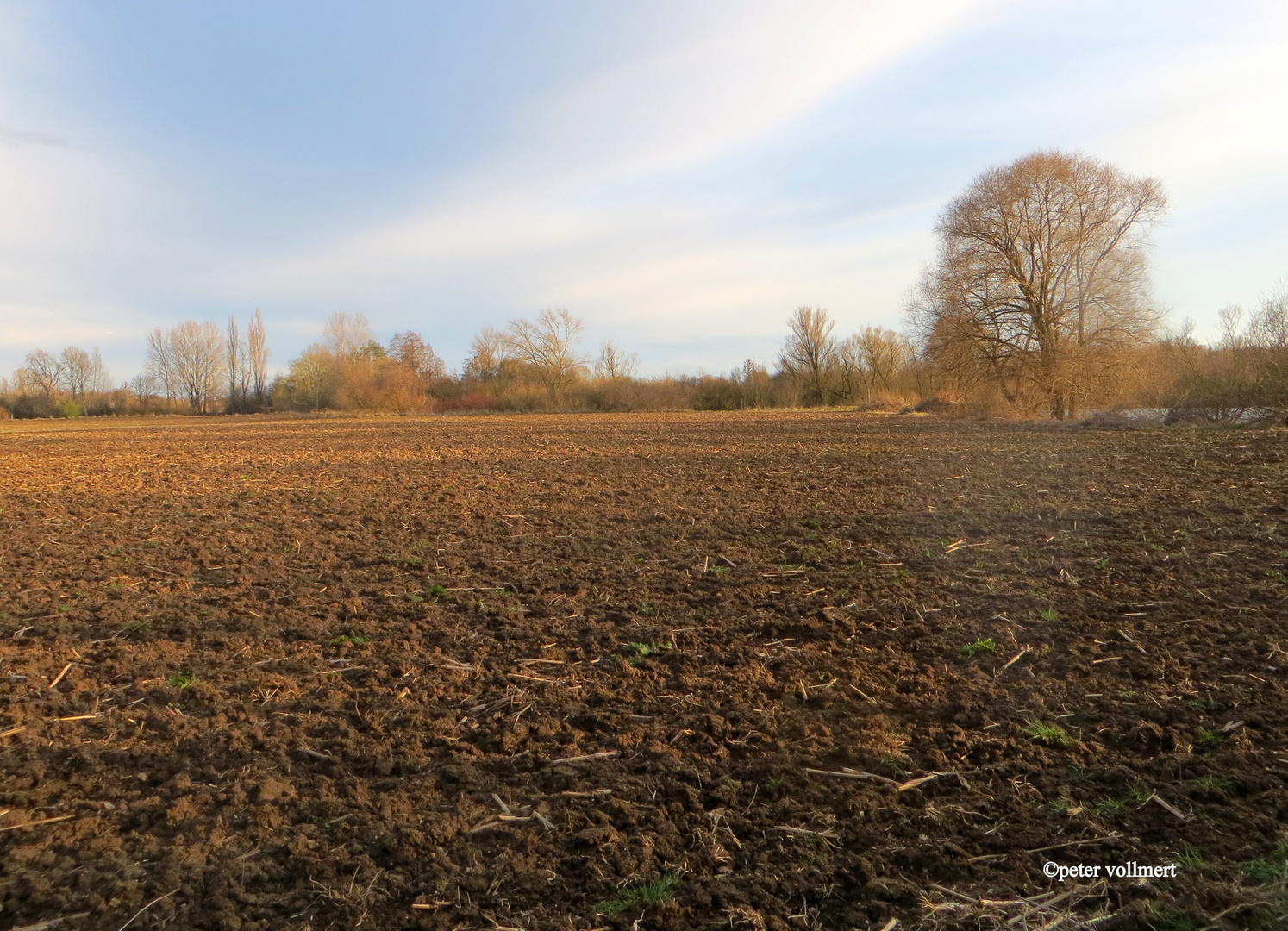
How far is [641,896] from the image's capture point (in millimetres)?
2781

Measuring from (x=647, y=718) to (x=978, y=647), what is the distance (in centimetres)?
243

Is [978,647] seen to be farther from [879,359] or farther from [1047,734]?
[879,359]

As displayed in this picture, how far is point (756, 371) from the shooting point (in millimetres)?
64750

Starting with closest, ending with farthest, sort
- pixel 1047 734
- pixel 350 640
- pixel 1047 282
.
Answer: pixel 1047 734
pixel 350 640
pixel 1047 282

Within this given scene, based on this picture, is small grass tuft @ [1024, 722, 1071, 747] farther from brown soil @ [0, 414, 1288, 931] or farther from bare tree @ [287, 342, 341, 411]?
bare tree @ [287, 342, 341, 411]

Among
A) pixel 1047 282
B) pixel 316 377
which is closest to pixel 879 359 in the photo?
pixel 1047 282

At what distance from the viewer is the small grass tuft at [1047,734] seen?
3.76 metres

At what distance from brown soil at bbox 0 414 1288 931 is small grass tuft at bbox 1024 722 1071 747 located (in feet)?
0.15

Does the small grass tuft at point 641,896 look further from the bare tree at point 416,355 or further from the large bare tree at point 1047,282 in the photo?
the bare tree at point 416,355

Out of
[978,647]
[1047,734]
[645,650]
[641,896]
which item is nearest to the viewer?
[641,896]

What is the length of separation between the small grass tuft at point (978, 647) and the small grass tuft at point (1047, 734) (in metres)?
1.03

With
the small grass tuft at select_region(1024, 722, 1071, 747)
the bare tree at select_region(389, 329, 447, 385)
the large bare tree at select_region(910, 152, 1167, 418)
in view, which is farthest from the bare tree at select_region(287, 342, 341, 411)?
the small grass tuft at select_region(1024, 722, 1071, 747)

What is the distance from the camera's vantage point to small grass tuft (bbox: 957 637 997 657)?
497 cm

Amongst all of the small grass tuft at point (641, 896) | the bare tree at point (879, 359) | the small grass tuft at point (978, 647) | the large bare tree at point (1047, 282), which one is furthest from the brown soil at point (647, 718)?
the bare tree at point (879, 359)
